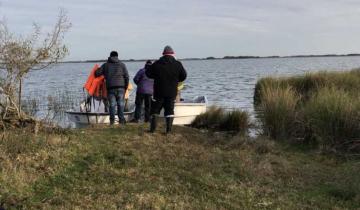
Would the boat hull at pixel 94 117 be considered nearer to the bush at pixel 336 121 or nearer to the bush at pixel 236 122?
the bush at pixel 236 122

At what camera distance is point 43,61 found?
8875mm

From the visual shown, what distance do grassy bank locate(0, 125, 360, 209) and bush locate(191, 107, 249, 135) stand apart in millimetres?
4543

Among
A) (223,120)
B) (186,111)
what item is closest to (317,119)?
(223,120)

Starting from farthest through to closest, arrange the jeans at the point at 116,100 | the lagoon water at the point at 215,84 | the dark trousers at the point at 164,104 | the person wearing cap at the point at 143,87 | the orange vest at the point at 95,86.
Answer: the lagoon water at the point at 215,84, the orange vest at the point at 95,86, the person wearing cap at the point at 143,87, the jeans at the point at 116,100, the dark trousers at the point at 164,104

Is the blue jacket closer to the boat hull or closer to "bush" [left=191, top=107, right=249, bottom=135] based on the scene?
the boat hull

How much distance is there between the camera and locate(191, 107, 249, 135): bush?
47.0ft

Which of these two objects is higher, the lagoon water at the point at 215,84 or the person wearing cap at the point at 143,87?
the person wearing cap at the point at 143,87

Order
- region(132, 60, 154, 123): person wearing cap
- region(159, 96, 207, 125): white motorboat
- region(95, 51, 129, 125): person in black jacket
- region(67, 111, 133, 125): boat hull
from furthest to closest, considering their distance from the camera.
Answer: region(159, 96, 207, 125): white motorboat
region(67, 111, 133, 125): boat hull
region(132, 60, 154, 123): person wearing cap
region(95, 51, 129, 125): person in black jacket

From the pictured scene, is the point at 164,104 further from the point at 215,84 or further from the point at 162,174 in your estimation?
the point at 215,84

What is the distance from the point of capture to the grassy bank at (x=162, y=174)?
6141 mm

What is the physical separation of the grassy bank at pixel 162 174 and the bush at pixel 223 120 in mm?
4543

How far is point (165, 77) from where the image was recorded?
33.3ft

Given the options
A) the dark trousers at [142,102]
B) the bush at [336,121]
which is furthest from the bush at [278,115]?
the dark trousers at [142,102]

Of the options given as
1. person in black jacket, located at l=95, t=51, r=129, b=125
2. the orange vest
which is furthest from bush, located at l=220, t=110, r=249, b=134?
the orange vest
